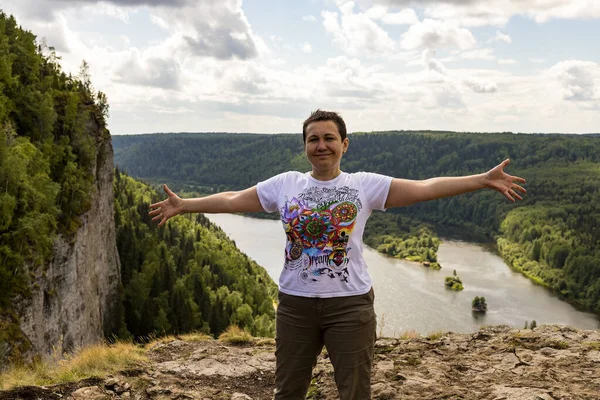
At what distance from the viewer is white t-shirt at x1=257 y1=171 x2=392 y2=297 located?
491 centimetres

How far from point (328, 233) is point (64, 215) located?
30.4 metres

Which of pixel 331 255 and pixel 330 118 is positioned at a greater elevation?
pixel 330 118

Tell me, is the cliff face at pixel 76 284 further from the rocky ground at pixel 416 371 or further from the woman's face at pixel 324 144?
the woman's face at pixel 324 144

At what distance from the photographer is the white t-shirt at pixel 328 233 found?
4.91 m

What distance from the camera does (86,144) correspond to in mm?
36719

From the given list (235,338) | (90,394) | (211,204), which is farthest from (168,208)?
(235,338)

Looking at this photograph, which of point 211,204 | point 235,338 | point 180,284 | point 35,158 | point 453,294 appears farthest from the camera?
point 453,294

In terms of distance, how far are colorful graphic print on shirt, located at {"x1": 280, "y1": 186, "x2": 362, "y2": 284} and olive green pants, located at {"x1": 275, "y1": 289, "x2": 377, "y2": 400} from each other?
0.28 metres

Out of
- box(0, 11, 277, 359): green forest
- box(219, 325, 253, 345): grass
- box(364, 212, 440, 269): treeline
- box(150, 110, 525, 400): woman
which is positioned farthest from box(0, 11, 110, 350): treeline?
box(364, 212, 440, 269): treeline

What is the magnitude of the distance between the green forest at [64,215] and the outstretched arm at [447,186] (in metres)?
20.3

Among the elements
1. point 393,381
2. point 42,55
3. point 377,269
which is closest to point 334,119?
point 393,381

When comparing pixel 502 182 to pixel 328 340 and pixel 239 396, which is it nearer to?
pixel 328 340

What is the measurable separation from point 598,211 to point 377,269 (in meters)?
91.3

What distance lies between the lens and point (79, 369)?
8477 mm
